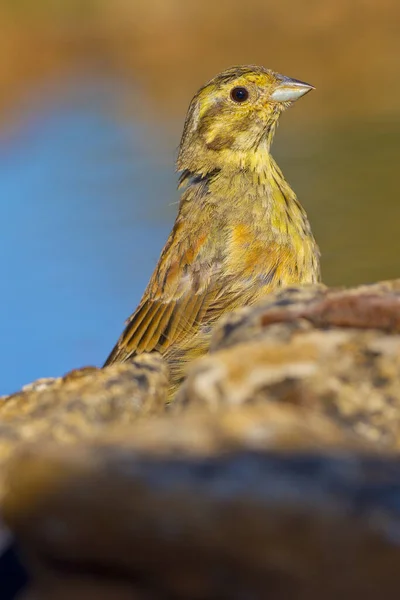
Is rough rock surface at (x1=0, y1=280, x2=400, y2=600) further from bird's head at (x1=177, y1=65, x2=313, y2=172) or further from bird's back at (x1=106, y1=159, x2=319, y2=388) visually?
bird's head at (x1=177, y1=65, x2=313, y2=172)

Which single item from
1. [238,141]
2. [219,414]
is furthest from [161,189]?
[219,414]

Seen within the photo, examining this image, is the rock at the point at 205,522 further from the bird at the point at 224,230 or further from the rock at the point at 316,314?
the bird at the point at 224,230

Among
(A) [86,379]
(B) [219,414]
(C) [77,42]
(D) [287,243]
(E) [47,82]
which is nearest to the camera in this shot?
(B) [219,414]

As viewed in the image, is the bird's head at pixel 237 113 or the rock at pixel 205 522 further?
the bird's head at pixel 237 113

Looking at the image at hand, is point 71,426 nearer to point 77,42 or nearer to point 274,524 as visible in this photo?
point 274,524

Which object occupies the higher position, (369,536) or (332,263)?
(332,263)

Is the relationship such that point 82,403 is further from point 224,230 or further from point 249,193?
point 249,193

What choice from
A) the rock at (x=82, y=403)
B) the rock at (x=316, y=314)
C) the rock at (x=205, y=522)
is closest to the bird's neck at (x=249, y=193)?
Answer: the rock at (x=82, y=403)
